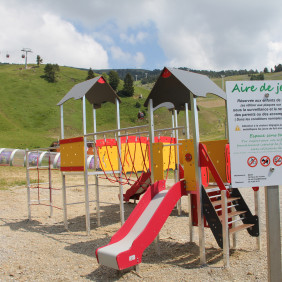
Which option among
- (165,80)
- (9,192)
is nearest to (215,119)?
(9,192)

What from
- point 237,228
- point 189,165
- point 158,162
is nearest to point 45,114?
point 158,162

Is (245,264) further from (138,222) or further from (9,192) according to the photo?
(9,192)

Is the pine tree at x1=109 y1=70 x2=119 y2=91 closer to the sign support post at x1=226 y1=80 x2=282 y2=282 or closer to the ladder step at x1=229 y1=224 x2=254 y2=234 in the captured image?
the ladder step at x1=229 y1=224 x2=254 y2=234

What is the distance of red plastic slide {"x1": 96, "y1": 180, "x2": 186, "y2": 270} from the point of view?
14.1 feet

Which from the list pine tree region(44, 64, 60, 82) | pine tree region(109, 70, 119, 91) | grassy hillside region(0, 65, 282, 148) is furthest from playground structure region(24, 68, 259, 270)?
pine tree region(44, 64, 60, 82)

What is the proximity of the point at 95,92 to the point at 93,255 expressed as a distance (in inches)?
172

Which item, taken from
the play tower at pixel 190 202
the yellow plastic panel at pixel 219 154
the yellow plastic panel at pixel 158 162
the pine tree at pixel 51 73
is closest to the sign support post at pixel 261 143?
the play tower at pixel 190 202

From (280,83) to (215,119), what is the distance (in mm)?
64836

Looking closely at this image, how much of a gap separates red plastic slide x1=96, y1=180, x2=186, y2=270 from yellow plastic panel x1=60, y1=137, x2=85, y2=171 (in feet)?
7.86

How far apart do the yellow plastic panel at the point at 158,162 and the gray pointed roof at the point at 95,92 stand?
2.66m

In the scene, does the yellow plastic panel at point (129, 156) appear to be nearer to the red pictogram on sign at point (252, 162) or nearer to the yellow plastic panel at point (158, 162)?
the yellow plastic panel at point (158, 162)

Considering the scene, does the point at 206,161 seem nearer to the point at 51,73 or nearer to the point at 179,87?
the point at 179,87

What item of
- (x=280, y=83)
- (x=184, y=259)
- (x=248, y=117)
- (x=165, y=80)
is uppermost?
(x=165, y=80)

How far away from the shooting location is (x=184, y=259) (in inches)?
202
